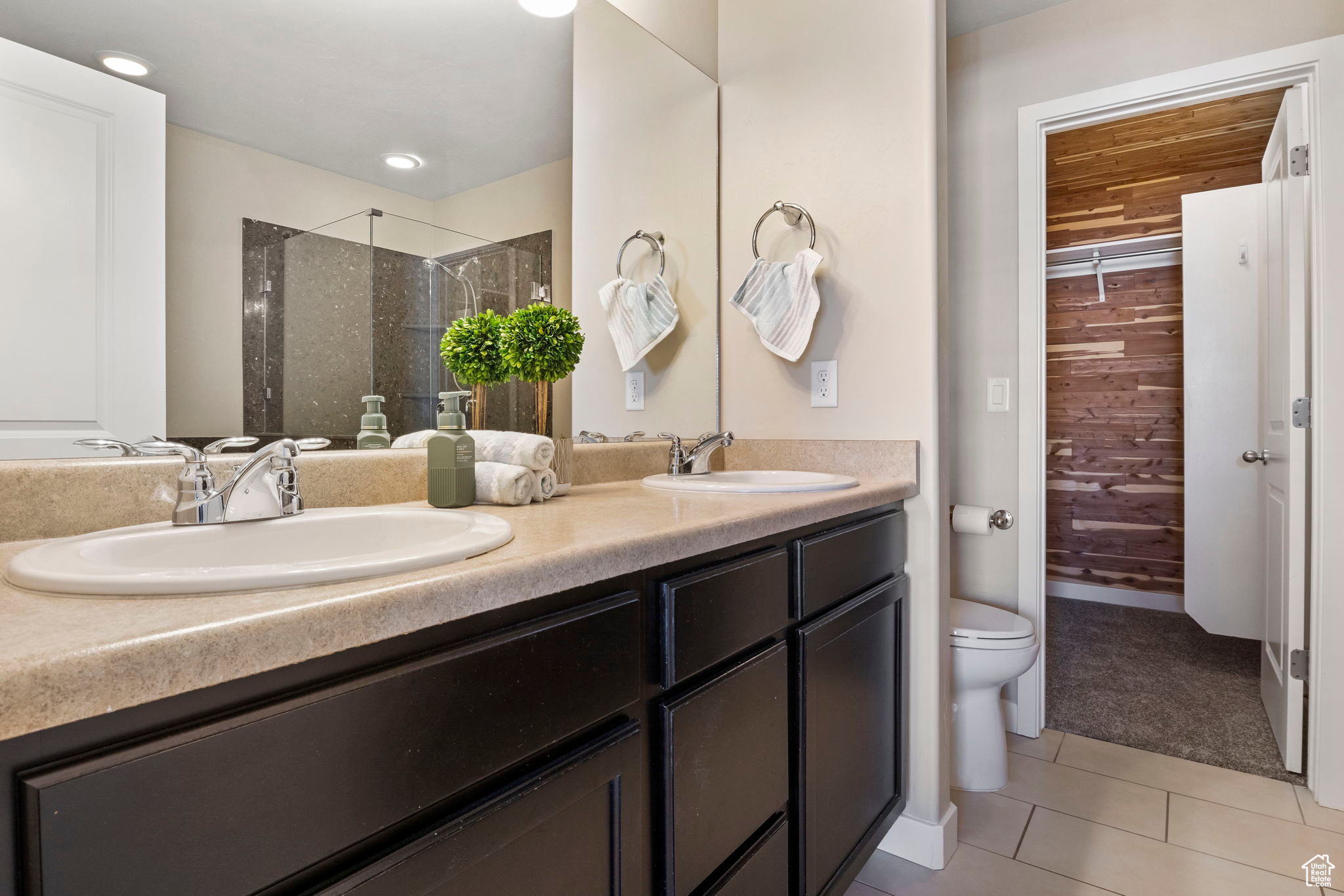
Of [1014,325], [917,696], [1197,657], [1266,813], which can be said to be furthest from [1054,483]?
[917,696]

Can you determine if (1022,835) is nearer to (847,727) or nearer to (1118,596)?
(847,727)

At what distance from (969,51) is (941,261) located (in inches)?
52.0

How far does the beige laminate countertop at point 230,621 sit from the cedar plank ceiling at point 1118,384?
130 inches

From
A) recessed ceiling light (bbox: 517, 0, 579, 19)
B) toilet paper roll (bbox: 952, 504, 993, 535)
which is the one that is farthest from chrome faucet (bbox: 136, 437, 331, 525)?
toilet paper roll (bbox: 952, 504, 993, 535)

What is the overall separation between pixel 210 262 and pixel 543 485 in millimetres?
597

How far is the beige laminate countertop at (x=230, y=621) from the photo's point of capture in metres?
0.40

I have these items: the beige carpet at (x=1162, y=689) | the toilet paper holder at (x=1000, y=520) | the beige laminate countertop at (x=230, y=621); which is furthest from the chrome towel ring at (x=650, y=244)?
the beige carpet at (x=1162, y=689)

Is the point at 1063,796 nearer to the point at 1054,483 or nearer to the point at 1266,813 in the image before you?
the point at 1266,813

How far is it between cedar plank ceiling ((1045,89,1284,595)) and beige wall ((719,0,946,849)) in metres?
2.01

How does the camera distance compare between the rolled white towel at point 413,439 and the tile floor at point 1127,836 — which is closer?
the rolled white towel at point 413,439

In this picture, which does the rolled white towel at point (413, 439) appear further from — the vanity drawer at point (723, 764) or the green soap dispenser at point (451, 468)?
the vanity drawer at point (723, 764)

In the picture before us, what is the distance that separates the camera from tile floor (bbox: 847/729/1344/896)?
1543 millimetres

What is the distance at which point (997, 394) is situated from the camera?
7.72 ft

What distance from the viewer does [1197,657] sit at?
9.80ft
